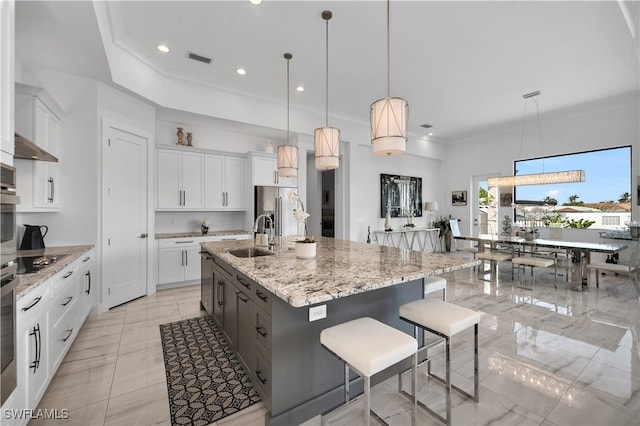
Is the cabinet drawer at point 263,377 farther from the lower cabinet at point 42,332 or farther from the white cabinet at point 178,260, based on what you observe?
the white cabinet at point 178,260

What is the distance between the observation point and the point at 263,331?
1677 mm

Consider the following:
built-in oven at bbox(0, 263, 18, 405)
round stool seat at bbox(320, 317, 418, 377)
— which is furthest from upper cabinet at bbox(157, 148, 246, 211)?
round stool seat at bbox(320, 317, 418, 377)

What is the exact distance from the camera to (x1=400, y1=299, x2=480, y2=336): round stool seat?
1639 mm

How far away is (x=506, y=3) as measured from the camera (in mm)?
2680

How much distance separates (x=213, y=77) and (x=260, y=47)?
1.15 meters

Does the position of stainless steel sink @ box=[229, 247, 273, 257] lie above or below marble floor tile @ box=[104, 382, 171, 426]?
above

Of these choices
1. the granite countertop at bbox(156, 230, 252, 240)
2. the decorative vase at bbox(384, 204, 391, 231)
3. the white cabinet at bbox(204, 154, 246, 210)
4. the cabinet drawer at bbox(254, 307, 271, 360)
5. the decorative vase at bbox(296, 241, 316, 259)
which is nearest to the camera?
the cabinet drawer at bbox(254, 307, 271, 360)

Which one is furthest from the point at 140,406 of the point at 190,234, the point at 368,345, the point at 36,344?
the point at 190,234

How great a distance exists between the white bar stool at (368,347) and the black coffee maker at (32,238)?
3.23 metres

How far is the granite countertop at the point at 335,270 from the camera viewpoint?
1.39 metres

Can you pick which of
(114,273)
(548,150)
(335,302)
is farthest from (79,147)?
(548,150)

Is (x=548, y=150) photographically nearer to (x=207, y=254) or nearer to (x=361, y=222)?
(x=361, y=222)

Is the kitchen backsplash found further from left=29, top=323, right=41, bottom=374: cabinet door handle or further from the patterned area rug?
left=29, top=323, right=41, bottom=374: cabinet door handle

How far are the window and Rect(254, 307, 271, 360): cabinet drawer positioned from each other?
7016mm
